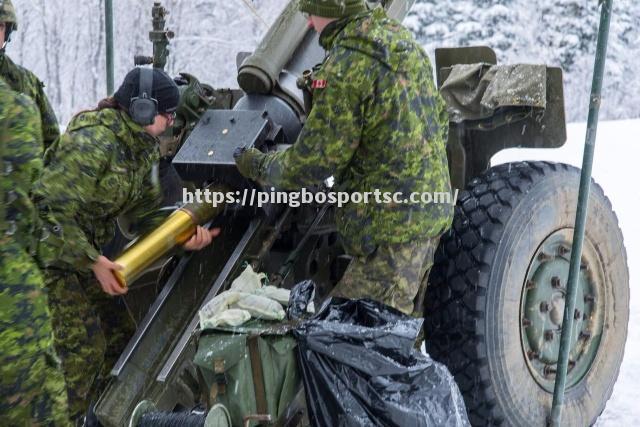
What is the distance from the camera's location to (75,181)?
12.5 ft

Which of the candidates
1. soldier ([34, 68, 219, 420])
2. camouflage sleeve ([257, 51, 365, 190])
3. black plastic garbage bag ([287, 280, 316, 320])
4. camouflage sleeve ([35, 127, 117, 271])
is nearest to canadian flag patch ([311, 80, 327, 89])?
camouflage sleeve ([257, 51, 365, 190])

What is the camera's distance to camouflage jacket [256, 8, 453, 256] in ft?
12.0

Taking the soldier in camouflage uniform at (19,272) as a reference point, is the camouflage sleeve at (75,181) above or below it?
below

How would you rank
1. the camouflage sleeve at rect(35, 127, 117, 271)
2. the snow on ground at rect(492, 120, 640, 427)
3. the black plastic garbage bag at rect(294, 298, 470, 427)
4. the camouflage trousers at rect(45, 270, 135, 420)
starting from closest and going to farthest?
the black plastic garbage bag at rect(294, 298, 470, 427) → the camouflage sleeve at rect(35, 127, 117, 271) → the camouflage trousers at rect(45, 270, 135, 420) → the snow on ground at rect(492, 120, 640, 427)

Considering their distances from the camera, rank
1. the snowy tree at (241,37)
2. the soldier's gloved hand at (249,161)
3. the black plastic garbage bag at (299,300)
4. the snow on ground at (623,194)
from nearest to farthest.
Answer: the black plastic garbage bag at (299,300) → the soldier's gloved hand at (249,161) → the snow on ground at (623,194) → the snowy tree at (241,37)

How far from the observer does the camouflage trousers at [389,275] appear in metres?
3.79

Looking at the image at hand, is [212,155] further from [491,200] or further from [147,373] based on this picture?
[491,200]

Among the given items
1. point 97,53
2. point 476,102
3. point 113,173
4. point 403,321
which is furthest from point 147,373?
point 97,53

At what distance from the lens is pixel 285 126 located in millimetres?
4395

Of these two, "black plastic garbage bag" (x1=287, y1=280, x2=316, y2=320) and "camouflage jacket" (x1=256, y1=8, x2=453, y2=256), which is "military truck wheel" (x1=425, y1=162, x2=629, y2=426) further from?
"black plastic garbage bag" (x1=287, y1=280, x2=316, y2=320)

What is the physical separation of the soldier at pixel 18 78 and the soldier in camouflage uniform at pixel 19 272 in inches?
71.7

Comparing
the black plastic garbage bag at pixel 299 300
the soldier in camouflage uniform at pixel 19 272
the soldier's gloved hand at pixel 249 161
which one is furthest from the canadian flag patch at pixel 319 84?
the soldier in camouflage uniform at pixel 19 272

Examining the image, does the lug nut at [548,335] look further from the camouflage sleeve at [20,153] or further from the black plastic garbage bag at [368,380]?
the camouflage sleeve at [20,153]

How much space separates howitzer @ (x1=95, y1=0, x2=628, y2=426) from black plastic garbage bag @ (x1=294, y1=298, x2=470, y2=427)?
0.51 m
